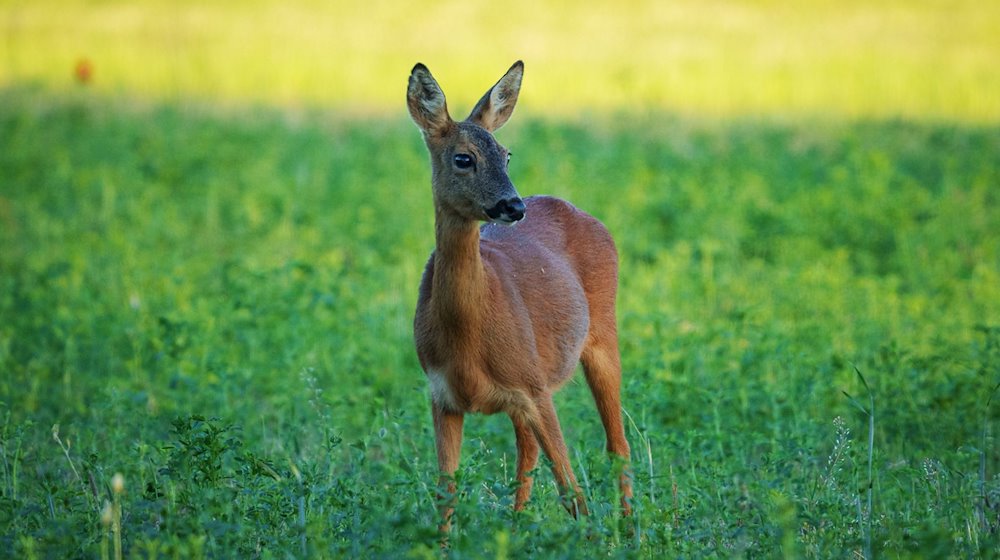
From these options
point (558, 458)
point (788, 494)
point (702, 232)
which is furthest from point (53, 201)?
point (788, 494)

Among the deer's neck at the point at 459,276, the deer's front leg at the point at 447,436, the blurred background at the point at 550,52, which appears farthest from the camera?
the blurred background at the point at 550,52

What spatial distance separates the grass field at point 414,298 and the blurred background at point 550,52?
170 millimetres

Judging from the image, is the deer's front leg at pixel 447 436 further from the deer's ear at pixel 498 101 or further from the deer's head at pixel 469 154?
the deer's ear at pixel 498 101

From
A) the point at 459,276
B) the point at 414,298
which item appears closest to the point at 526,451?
the point at 459,276

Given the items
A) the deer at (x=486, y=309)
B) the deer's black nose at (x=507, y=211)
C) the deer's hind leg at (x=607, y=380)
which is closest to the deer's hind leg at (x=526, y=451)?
the deer at (x=486, y=309)

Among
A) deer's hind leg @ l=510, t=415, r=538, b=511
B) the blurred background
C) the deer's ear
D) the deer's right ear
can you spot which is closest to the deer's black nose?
the deer's right ear

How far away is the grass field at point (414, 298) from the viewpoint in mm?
5133

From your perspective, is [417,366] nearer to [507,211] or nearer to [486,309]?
[486,309]

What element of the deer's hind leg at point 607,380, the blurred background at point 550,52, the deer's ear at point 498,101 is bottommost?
the blurred background at point 550,52

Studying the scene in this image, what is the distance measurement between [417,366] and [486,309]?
2.70 meters

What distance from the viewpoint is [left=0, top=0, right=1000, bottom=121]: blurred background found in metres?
19.2

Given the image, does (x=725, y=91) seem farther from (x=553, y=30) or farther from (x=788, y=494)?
(x=788, y=494)

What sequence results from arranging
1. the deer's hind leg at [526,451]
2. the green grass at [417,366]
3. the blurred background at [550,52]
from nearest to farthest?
the green grass at [417,366]
the deer's hind leg at [526,451]
the blurred background at [550,52]

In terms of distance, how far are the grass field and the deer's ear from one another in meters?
1.45
